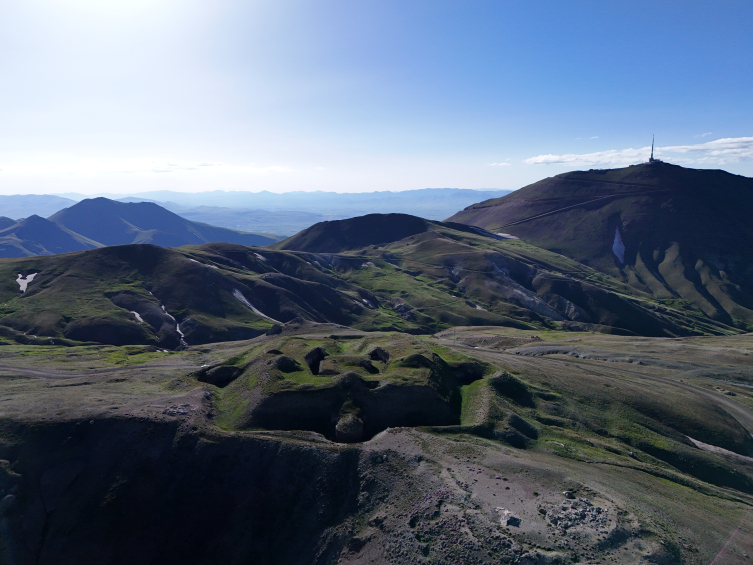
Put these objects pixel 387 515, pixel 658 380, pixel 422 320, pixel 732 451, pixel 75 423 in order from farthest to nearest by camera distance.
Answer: pixel 422 320 < pixel 658 380 < pixel 732 451 < pixel 75 423 < pixel 387 515

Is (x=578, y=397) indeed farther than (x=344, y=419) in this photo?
Yes

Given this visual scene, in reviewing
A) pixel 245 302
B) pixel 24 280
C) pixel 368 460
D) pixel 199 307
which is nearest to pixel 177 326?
pixel 199 307

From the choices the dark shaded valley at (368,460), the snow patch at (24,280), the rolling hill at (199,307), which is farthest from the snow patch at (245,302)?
the snow patch at (24,280)

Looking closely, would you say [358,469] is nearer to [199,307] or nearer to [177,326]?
[177,326]

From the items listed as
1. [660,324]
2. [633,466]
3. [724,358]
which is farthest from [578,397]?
[660,324]

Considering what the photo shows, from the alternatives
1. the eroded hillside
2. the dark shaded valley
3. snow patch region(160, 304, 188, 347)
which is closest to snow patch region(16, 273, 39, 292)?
snow patch region(160, 304, 188, 347)

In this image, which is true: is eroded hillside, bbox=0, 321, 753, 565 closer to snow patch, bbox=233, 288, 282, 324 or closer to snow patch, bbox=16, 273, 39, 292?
snow patch, bbox=233, 288, 282, 324

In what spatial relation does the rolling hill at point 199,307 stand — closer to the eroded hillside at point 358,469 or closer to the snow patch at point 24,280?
the snow patch at point 24,280

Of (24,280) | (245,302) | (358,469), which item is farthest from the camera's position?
(245,302)

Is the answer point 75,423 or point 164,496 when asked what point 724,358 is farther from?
point 75,423

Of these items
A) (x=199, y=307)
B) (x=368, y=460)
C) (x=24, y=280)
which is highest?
(x=24, y=280)

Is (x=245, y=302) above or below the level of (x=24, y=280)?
below
